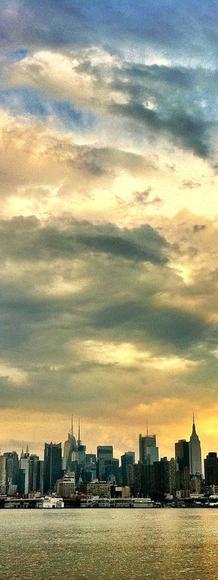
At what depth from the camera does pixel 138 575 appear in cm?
10506

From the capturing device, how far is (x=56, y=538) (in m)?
189

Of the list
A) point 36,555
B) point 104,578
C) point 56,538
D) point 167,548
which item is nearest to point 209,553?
point 167,548

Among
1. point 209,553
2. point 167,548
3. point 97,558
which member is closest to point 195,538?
point 167,548

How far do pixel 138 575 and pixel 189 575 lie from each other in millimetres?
7958

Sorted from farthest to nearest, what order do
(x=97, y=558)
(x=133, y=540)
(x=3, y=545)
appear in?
(x=133, y=540) < (x=3, y=545) < (x=97, y=558)

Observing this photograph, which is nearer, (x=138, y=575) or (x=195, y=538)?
(x=138, y=575)

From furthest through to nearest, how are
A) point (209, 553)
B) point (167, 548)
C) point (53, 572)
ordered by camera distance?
point (167, 548)
point (209, 553)
point (53, 572)

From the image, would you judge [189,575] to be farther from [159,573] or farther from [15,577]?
[15,577]

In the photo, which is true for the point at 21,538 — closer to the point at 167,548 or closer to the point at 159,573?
the point at 167,548

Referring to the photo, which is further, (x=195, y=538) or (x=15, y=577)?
(x=195, y=538)

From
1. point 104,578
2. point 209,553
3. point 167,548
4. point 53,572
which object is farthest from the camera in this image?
point 167,548

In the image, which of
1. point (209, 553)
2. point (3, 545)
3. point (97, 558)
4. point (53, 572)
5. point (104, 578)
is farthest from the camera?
point (3, 545)

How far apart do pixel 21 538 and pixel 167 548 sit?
2156 inches

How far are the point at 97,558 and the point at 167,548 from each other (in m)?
28.2
